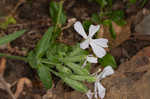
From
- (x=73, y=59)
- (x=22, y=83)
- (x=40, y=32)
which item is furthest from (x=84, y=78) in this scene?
(x=40, y=32)

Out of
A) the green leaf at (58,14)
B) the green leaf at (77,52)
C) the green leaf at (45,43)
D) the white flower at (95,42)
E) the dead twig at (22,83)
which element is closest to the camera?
the white flower at (95,42)

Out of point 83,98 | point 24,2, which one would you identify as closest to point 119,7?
point 24,2

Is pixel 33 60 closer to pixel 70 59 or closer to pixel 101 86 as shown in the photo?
pixel 70 59

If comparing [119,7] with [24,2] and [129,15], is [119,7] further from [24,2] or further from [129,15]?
[24,2]

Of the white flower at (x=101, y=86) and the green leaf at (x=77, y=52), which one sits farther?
the green leaf at (x=77, y=52)

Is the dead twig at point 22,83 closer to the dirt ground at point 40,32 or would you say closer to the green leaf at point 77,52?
the dirt ground at point 40,32

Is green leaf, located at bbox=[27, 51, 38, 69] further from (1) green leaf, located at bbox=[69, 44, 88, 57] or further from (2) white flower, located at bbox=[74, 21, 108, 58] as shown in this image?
(2) white flower, located at bbox=[74, 21, 108, 58]

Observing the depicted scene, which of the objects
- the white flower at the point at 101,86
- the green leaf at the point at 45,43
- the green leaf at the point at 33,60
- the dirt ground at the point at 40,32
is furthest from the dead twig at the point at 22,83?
the white flower at the point at 101,86
